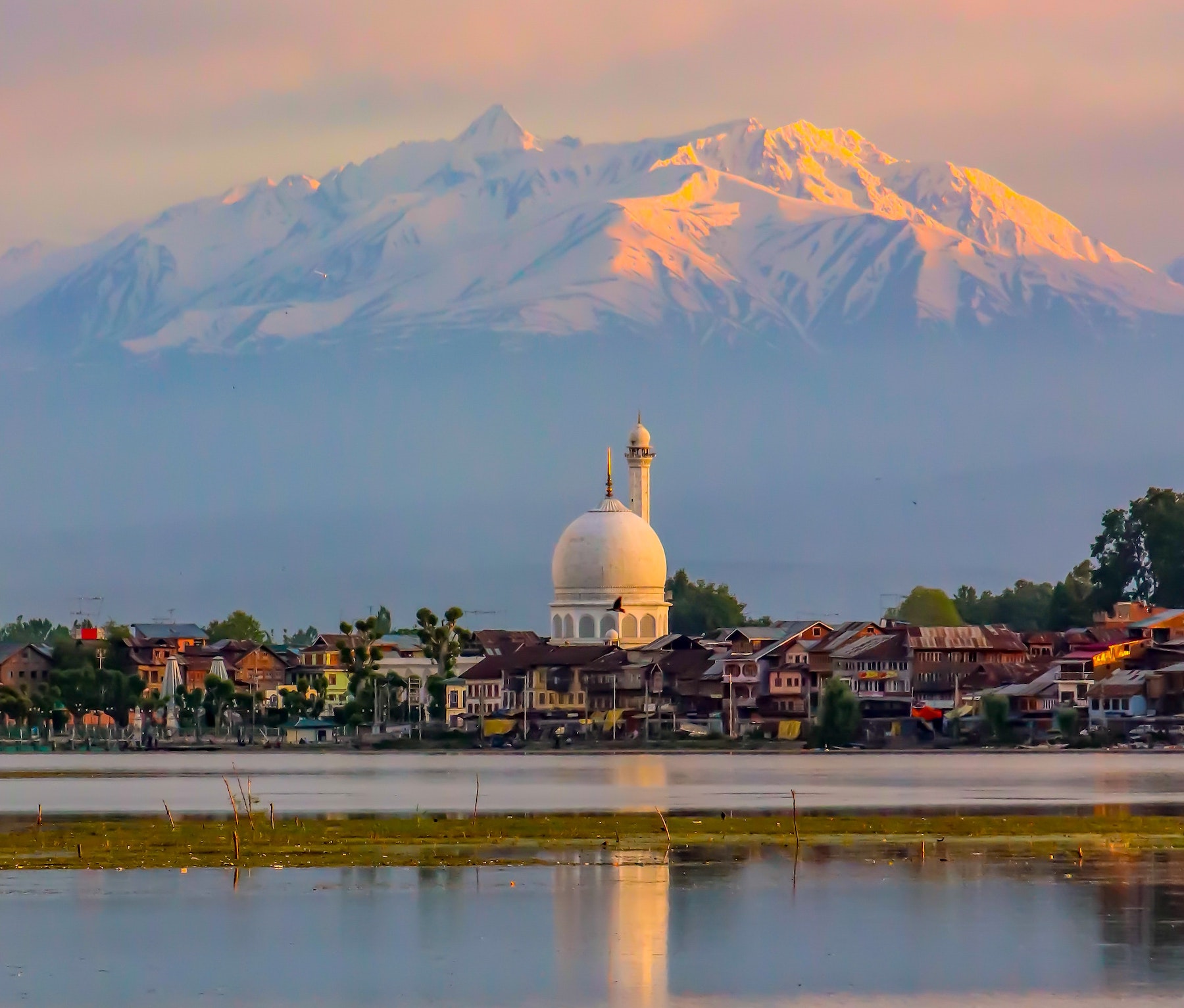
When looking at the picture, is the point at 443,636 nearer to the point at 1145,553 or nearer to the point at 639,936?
the point at 1145,553

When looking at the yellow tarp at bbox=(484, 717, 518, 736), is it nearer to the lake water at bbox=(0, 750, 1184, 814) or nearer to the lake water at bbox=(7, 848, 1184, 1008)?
the lake water at bbox=(0, 750, 1184, 814)

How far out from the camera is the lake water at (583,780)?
63656 mm

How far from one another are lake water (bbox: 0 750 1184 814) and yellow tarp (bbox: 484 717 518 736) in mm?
14457

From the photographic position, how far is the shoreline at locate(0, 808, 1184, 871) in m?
43.0

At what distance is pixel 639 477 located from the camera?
176m

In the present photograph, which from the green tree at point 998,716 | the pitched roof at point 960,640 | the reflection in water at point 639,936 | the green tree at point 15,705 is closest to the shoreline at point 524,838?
the reflection in water at point 639,936

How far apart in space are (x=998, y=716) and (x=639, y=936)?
91.4 meters

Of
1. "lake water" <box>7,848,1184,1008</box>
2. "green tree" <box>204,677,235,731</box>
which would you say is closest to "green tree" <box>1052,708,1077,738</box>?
"green tree" <box>204,677,235,731</box>

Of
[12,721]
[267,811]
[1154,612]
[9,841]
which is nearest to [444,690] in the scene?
[12,721]

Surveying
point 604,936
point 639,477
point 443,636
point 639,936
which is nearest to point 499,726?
point 443,636

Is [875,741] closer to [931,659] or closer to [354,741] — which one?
[931,659]

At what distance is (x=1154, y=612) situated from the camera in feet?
502

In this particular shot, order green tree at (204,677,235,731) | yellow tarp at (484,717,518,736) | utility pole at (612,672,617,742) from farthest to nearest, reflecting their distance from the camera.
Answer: utility pole at (612,672,617,742)
yellow tarp at (484,717,518,736)
green tree at (204,677,235,731)

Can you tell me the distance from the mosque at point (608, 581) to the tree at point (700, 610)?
67.0ft
